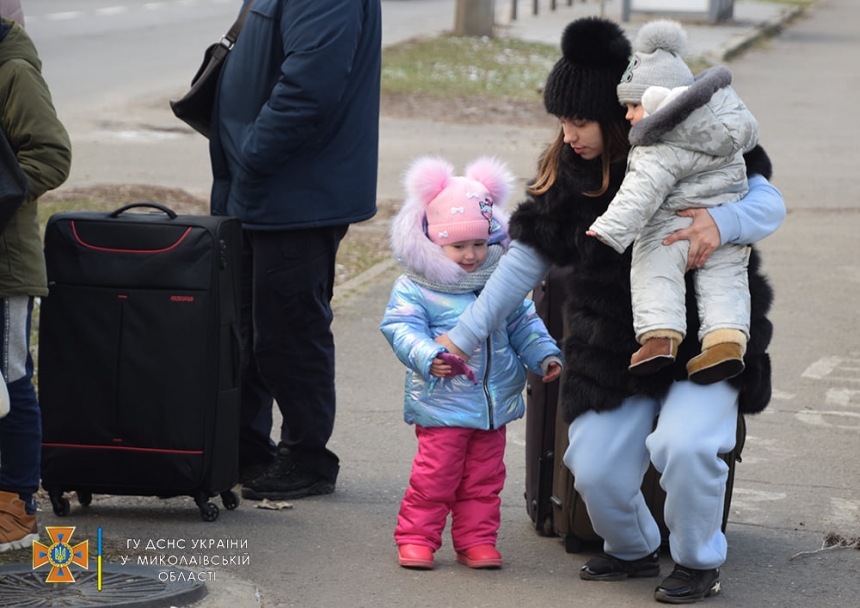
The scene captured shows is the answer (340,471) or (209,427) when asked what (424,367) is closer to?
(209,427)

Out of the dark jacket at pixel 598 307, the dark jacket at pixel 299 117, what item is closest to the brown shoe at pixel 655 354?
the dark jacket at pixel 598 307

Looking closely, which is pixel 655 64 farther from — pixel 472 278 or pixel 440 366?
pixel 440 366

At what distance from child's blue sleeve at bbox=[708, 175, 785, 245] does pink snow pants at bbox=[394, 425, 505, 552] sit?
0.98 meters

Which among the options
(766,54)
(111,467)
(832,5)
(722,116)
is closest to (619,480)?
(722,116)

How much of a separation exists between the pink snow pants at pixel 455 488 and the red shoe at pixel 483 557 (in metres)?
0.02

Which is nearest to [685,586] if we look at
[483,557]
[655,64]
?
[483,557]

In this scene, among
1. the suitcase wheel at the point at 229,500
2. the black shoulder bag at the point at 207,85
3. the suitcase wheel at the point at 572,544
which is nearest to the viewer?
the suitcase wheel at the point at 572,544

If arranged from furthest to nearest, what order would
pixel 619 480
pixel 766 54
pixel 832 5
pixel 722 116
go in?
pixel 832 5
pixel 766 54
pixel 619 480
pixel 722 116

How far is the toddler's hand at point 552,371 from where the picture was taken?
13.1 feet

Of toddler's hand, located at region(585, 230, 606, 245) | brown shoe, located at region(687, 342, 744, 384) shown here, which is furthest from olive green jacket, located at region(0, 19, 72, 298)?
brown shoe, located at region(687, 342, 744, 384)

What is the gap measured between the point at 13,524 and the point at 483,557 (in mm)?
1409

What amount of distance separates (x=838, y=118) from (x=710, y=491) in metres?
13.8

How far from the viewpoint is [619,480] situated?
12.3ft

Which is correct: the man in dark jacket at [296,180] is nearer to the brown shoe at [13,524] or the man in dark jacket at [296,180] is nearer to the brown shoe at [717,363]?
the brown shoe at [13,524]
